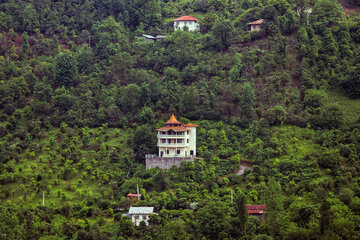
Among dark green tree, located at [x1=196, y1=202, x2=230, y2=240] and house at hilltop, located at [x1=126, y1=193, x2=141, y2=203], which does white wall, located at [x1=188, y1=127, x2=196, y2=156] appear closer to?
house at hilltop, located at [x1=126, y1=193, x2=141, y2=203]

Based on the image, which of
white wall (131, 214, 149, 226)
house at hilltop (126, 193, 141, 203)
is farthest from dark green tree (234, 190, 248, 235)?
house at hilltop (126, 193, 141, 203)

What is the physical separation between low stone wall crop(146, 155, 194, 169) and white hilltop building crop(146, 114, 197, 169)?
84 millimetres

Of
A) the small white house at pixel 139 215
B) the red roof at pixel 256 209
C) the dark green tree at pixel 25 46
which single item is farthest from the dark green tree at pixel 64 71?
the red roof at pixel 256 209

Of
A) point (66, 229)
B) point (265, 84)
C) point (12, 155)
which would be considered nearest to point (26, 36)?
point (12, 155)

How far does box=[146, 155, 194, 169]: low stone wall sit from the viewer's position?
43.0 meters

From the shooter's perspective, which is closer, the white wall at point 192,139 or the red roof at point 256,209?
the red roof at point 256,209

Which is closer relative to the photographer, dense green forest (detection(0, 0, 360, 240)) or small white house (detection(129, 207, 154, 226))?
dense green forest (detection(0, 0, 360, 240))

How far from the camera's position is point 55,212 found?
124 feet

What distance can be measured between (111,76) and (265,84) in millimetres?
15534


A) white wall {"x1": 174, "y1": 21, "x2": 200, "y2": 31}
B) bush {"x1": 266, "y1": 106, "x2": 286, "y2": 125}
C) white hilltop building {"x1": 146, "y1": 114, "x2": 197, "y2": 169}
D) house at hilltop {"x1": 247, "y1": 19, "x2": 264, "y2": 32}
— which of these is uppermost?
white wall {"x1": 174, "y1": 21, "x2": 200, "y2": 31}

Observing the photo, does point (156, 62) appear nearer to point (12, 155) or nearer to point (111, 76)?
point (111, 76)

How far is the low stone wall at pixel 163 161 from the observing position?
4300 centimetres

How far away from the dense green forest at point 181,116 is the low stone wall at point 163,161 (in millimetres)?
895

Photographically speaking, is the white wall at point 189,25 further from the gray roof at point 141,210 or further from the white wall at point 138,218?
the white wall at point 138,218
